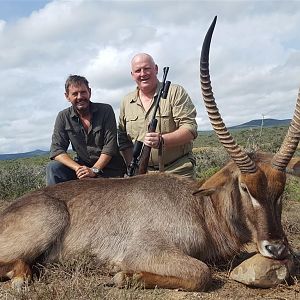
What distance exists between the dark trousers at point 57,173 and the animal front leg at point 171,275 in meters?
3.37

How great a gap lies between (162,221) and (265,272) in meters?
1.27

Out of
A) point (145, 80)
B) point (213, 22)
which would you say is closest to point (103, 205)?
point (213, 22)

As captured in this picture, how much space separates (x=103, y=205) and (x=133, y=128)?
2.78m

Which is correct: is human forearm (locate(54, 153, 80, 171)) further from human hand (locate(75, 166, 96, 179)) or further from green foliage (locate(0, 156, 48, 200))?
green foliage (locate(0, 156, 48, 200))

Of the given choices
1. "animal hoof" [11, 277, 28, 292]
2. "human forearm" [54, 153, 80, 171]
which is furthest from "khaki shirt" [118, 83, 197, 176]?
"animal hoof" [11, 277, 28, 292]

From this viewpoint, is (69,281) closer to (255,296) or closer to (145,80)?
(255,296)

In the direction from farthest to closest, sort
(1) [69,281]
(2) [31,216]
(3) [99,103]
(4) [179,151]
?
(3) [99,103] < (4) [179,151] < (2) [31,216] < (1) [69,281]

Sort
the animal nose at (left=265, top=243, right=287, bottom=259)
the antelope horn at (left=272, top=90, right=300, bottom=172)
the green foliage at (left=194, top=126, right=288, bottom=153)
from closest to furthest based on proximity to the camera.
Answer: the animal nose at (left=265, top=243, right=287, bottom=259), the antelope horn at (left=272, top=90, right=300, bottom=172), the green foliage at (left=194, top=126, right=288, bottom=153)

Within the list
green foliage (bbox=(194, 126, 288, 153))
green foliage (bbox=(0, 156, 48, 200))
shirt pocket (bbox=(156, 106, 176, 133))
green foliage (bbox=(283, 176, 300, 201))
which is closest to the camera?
shirt pocket (bbox=(156, 106, 176, 133))

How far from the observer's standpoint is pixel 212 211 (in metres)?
6.07

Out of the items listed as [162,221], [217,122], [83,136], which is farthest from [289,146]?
[83,136]

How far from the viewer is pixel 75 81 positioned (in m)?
8.67

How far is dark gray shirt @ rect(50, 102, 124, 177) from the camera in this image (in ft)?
28.8

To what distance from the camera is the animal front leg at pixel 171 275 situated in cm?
526
